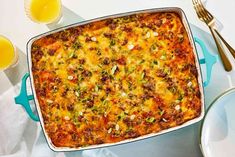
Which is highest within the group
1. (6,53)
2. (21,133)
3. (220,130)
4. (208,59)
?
(208,59)

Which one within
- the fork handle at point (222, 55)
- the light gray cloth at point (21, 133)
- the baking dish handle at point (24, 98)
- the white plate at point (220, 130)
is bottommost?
the light gray cloth at point (21, 133)

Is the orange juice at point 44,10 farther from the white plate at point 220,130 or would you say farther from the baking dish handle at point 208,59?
the white plate at point 220,130

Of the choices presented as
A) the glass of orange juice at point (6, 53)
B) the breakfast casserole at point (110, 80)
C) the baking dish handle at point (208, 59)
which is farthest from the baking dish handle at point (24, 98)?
the baking dish handle at point (208, 59)

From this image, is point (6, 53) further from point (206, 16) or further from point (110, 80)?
point (206, 16)

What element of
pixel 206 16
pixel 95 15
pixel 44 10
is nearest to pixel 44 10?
pixel 44 10

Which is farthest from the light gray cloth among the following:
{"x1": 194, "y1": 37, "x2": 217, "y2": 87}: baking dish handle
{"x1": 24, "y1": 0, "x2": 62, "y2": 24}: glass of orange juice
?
{"x1": 194, "y1": 37, "x2": 217, "y2": 87}: baking dish handle

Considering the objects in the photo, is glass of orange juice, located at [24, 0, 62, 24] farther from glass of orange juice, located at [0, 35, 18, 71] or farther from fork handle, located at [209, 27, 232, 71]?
fork handle, located at [209, 27, 232, 71]
